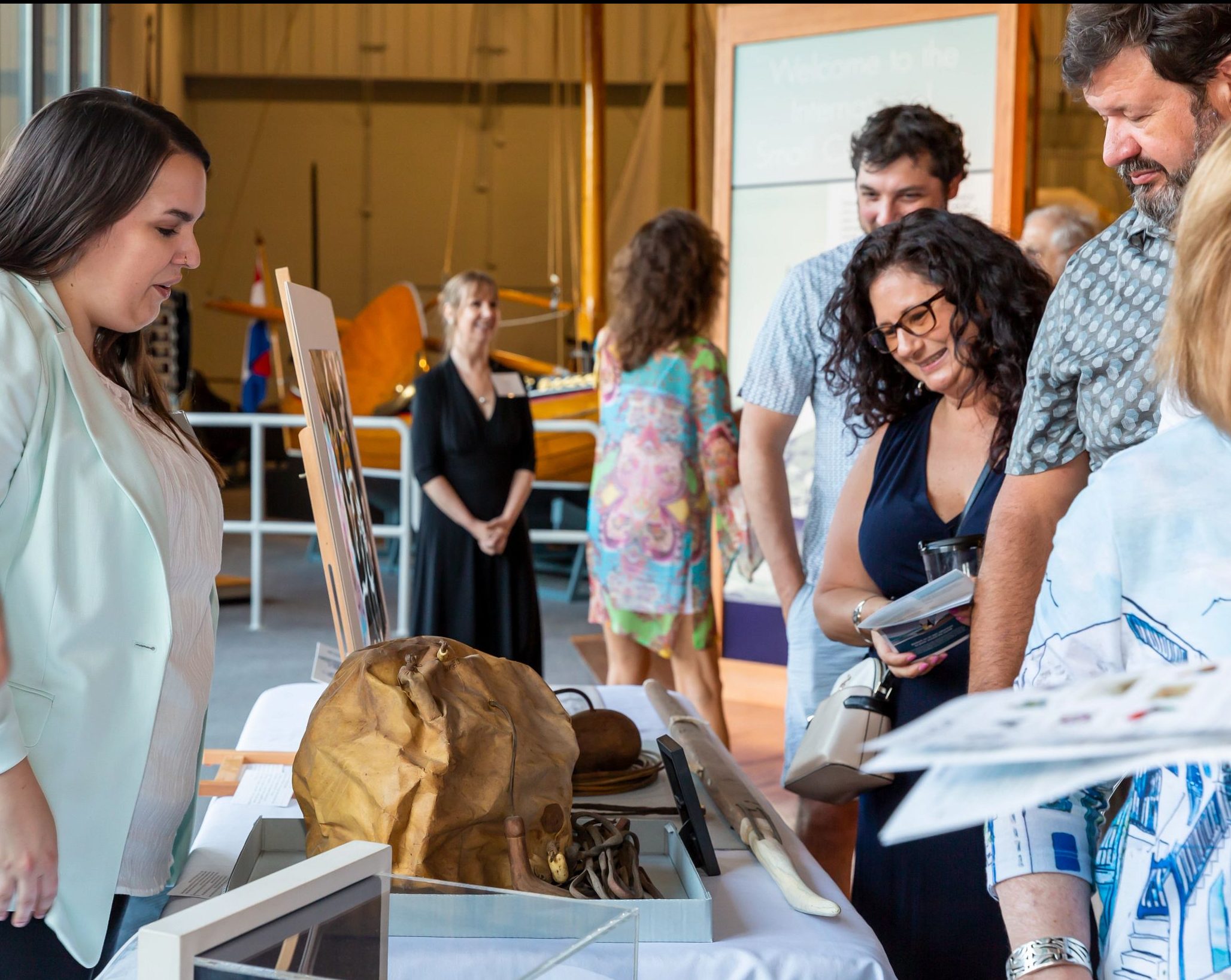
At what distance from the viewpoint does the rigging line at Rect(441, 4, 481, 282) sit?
13.7 metres

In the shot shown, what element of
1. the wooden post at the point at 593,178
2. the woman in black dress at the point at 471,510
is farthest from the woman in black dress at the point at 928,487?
the wooden post at the point at 593,178

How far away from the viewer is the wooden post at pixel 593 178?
896 cm

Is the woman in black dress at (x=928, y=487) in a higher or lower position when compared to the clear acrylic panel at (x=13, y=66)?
lower

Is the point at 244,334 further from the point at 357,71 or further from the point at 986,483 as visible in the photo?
the point at 986,483

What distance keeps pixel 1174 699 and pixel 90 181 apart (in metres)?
1.08

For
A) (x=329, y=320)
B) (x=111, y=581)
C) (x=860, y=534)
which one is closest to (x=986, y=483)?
(x=860, y=534)

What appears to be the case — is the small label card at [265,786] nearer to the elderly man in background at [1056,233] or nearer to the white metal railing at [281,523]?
the elderly man in background at [1056,233]

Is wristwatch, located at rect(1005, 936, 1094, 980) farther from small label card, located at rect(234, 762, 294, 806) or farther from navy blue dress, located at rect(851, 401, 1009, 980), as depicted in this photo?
small label card, located at rect(234, 762, 294, 806)

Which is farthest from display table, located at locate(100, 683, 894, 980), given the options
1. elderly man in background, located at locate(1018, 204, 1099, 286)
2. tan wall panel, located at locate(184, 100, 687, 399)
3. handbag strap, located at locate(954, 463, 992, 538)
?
tan wall panel, located at locate(184, 100, 687, 399)

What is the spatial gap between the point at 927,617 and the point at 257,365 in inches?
408

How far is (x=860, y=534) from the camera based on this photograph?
1635mm

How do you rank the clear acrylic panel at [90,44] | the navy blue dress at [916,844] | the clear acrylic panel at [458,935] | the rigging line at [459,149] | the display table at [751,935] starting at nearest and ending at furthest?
the clear acrylic panel at [458,935]
the display table at [751,935]
the navy blue dress at [916,844]
the clear acrylic panel at [90,44]
the rigging line at [459,149]

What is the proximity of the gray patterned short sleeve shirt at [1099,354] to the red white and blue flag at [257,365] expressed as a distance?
396 inches

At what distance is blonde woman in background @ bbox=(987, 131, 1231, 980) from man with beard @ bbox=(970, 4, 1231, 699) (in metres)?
0.30
